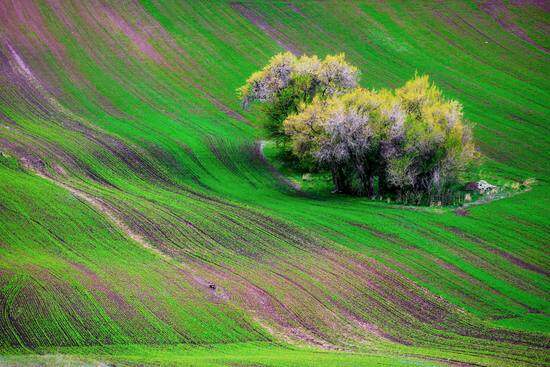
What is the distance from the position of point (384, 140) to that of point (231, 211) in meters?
15.5

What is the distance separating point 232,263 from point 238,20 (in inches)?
2444

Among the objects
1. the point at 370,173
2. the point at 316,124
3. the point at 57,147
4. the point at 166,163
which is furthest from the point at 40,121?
the point at 370,173

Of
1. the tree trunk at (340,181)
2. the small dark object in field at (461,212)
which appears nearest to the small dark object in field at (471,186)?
the small dark object in field at (461,212)

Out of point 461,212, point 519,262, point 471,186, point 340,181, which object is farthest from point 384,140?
point 519,262

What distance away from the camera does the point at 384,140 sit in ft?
217

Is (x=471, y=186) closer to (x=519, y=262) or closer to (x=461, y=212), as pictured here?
(x=461, y=212)

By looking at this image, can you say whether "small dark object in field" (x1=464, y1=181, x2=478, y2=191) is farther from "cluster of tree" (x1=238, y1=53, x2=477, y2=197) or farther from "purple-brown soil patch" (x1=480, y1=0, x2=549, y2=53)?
"purple-brown soil patch" (x1=480, y1=0, x2=549, y2=53)

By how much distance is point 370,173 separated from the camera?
68.0 meters

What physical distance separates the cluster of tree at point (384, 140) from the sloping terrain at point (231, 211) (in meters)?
3.91

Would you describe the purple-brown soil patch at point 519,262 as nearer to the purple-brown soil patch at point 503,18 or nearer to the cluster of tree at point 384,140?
the cluster of tree at point 384,140

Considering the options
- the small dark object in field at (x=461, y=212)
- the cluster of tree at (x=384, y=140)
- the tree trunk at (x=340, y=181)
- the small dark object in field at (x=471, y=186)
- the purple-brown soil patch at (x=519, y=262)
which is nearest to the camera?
the purple-brown soil patch at (x=519, y=262)

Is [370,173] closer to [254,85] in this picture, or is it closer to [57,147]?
[254,85]

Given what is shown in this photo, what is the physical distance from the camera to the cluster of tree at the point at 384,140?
65.0 m

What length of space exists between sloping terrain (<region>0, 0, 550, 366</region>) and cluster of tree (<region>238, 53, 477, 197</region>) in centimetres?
391
